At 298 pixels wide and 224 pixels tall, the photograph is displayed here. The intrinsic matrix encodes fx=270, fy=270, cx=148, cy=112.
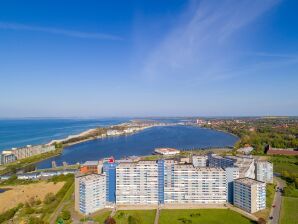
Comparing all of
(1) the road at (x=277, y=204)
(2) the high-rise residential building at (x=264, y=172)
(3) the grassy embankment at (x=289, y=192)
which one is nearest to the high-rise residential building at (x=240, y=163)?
(2) the high-rise residential building at (x=264, y=172)

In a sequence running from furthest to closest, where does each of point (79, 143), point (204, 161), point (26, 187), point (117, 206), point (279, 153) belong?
point (79, 143) → point (279, 153) → point (204, 161) → point (26, 187) → point (117, 206)

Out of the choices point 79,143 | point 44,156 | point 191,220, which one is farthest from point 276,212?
point 79,143

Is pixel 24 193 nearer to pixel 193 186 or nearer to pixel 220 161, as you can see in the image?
pixel 193 186

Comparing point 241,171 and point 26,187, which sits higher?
point 241,171

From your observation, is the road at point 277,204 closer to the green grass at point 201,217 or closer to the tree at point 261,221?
the tree at point 261,221

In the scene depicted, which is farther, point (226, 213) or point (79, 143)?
point (79, 143)

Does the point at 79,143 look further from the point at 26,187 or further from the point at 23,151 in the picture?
the point at 26,187

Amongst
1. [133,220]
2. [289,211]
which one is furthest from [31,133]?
[289,211]
